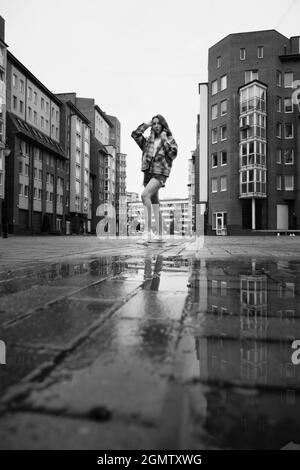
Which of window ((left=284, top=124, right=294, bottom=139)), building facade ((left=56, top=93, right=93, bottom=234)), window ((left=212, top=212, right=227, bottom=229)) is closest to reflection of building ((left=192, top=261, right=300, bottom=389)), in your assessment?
window ((left=212, top=212, right=227, bottom=229))

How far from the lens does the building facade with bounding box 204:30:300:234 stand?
125 ft

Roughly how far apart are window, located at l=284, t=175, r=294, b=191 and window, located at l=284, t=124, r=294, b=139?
4.55 m

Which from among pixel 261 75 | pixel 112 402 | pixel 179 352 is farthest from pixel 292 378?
pixel 261 75

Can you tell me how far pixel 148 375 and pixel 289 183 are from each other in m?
41.6

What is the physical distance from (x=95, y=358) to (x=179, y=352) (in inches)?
A: 10.1

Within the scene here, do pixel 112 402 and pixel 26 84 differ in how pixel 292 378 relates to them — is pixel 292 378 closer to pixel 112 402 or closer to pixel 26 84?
pixel 112 402

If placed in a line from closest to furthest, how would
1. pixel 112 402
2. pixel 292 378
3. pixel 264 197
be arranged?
pixel 112 402 → pixel 292 378 → pixel 264 197

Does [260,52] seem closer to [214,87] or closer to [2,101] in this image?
[214,87]

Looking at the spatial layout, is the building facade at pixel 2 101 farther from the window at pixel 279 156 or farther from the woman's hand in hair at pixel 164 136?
the woman's hand in hair at pixel 164 136

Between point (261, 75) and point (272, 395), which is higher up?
point (261, 75)

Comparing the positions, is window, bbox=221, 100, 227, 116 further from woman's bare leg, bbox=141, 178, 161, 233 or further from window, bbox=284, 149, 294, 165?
woman's bare leg, bbox=141, 178, 161, 233

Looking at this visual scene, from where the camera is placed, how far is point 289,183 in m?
39.2

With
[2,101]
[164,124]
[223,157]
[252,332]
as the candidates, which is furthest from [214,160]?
[252,332]

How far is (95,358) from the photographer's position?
1.05 m
